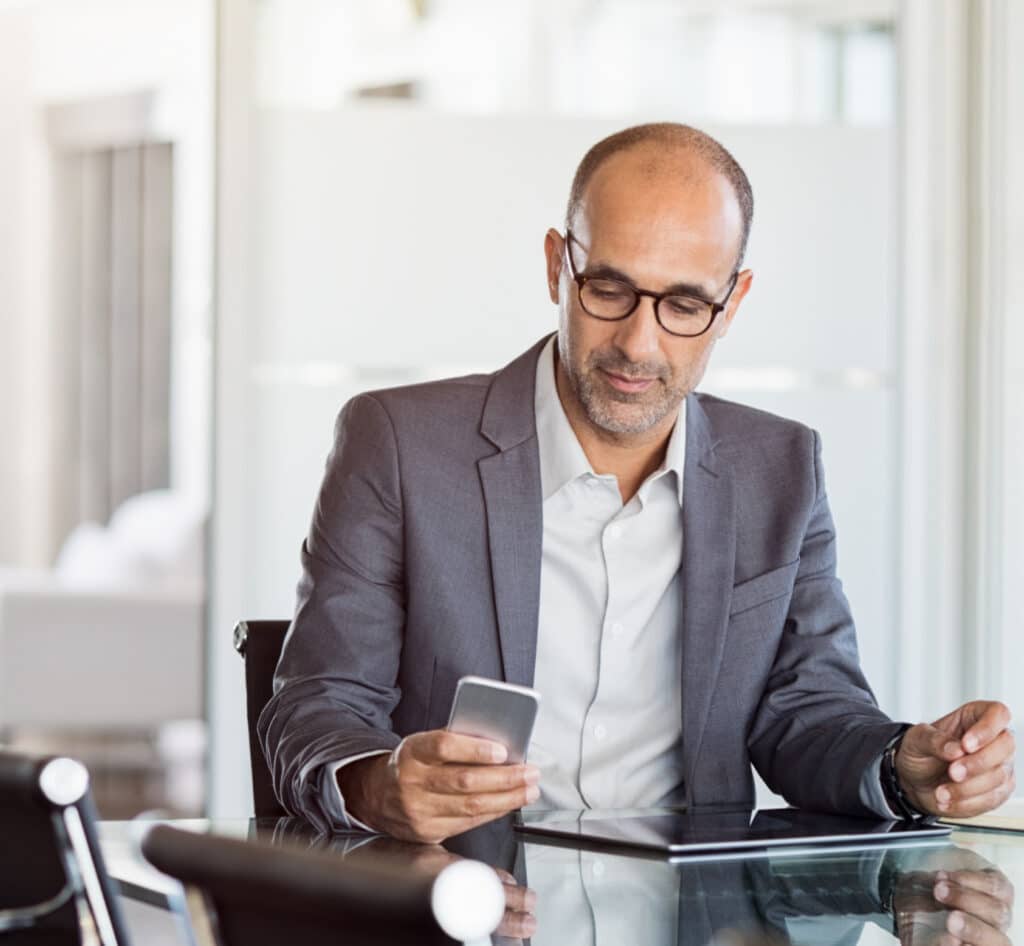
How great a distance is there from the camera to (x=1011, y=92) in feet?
12.7

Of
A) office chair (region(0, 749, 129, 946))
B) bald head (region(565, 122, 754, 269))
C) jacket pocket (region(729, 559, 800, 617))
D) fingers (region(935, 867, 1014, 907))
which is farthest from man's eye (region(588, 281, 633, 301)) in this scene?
office chair (region(0, 749, 129, 946))

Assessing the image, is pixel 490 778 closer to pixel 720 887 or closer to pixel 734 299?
pixel 720 887

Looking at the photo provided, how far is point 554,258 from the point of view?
221 centimetres

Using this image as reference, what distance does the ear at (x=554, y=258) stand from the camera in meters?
2.19

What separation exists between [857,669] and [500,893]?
1413 millimetres

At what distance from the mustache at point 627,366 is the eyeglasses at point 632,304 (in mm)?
44

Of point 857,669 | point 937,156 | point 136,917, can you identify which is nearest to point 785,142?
point 937,156

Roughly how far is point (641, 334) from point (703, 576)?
0.32 m

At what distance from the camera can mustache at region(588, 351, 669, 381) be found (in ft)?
6.61

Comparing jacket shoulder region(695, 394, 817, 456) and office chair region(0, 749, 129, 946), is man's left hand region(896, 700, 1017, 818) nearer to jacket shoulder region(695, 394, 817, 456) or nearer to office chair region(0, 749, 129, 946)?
jacket shoulder region(695, 394, 817, 456)

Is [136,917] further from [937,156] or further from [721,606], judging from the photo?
[937,156]

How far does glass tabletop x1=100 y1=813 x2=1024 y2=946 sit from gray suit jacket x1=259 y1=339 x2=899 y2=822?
25cm

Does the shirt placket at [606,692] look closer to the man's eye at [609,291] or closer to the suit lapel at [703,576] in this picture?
the suit lapel at [703,576]

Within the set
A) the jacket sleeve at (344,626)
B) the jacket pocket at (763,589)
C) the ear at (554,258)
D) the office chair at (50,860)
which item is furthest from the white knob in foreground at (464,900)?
the ear at (554,258)
